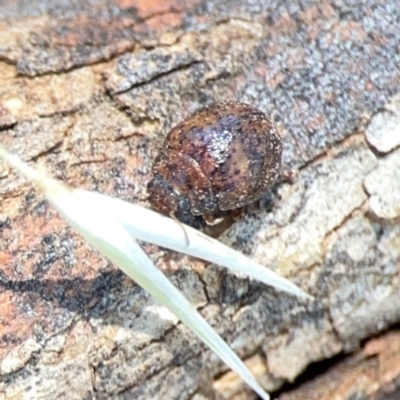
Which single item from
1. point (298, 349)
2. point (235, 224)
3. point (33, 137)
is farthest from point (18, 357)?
point (298, 349)

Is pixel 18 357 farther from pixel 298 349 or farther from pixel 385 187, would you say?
pixel 385 187

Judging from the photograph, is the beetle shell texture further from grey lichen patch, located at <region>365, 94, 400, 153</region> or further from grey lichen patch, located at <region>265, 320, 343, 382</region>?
grey lichen patch, located at <region>265, 320, 343, 382</region>

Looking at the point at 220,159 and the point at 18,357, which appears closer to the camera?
the point at 18,357

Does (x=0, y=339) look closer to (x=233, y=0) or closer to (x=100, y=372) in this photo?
(x=100, y=372)

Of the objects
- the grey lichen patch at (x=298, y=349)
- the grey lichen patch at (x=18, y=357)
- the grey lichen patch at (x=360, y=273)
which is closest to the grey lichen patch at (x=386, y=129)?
the grey lichen patch at (x=360, y=273)

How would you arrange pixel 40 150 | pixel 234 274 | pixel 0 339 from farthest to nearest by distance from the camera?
pixel 234 274
pixel 40 150
pixel 0 339

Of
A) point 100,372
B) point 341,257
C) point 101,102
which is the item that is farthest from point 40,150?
point 341,257
